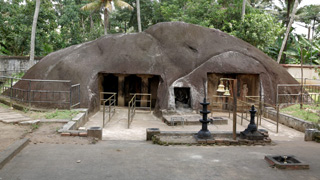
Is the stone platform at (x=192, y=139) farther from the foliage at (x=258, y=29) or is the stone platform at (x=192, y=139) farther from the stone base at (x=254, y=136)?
the foliage at (x=258, y=29)

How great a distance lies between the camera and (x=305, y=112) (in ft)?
43.7

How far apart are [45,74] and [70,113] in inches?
162

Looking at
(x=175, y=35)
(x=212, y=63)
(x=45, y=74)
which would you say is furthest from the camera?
(x=175, y=35)

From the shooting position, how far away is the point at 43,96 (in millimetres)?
13234

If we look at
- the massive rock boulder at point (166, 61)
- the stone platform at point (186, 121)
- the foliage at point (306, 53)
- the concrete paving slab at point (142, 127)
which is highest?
the foliage at point (306, 53)

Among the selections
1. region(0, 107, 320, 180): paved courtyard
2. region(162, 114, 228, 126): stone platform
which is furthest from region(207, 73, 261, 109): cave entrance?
region(0, 107, 320, 180): paved courtyard

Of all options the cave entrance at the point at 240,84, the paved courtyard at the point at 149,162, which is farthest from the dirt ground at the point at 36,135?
the cave entrance at the point at 240,84

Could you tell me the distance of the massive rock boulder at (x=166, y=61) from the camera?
14336 mm

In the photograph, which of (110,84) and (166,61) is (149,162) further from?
(110,84)

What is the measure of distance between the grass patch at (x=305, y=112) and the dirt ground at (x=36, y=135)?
30.9ft

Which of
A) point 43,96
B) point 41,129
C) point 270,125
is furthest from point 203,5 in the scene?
point 41,129

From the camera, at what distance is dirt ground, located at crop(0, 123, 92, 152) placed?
7.59 metres

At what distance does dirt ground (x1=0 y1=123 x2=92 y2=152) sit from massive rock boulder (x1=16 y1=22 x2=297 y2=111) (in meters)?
4.53

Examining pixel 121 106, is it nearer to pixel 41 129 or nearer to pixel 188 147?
pixel 41 129
